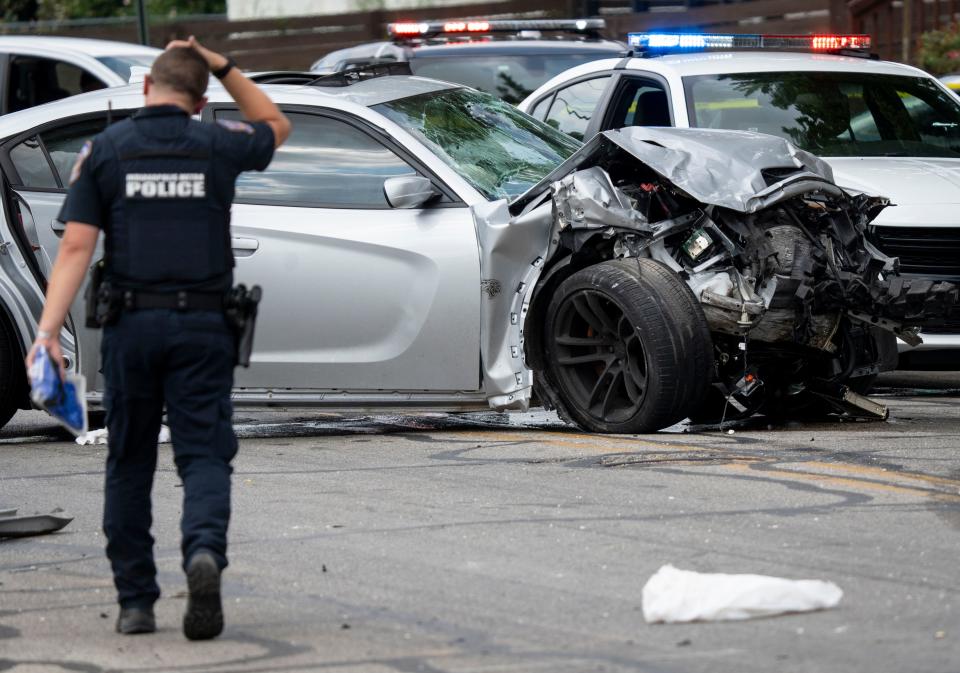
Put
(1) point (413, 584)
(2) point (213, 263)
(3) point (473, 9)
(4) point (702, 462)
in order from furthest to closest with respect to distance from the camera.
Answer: (3) point (473, 9)
(4) point (702, 462)
(1) point (413, 584)
(2) point (213, 263)

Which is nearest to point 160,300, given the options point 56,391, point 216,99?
point 56,391

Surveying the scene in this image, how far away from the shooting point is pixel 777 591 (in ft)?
16.1

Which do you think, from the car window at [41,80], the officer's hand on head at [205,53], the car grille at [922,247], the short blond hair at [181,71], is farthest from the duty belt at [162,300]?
the car window at [41,80]

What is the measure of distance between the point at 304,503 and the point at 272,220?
1802 millimetres

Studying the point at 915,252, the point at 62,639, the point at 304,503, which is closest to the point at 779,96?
the point at 915,252

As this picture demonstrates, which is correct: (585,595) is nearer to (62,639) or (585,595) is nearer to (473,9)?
(62,639)

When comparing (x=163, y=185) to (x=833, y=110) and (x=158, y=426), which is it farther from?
(x=833, y=110)

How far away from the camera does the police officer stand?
16.0 feet

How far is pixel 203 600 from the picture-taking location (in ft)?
15.6

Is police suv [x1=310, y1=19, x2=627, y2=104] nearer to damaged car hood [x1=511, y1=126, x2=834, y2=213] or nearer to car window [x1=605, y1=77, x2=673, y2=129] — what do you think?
car window [x1=605, y1=77, x2=673, y2=129]

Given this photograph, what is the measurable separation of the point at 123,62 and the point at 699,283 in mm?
9359

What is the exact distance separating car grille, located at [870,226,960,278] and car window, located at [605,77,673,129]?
1806 millimetres

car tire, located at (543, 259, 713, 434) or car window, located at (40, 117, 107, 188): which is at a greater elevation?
car window, located at (40, 117, 107, 188)

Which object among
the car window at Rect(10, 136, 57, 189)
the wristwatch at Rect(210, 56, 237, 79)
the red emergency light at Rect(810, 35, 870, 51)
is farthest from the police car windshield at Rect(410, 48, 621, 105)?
the wristwatch at Rect(210, 56, 237, 79)
